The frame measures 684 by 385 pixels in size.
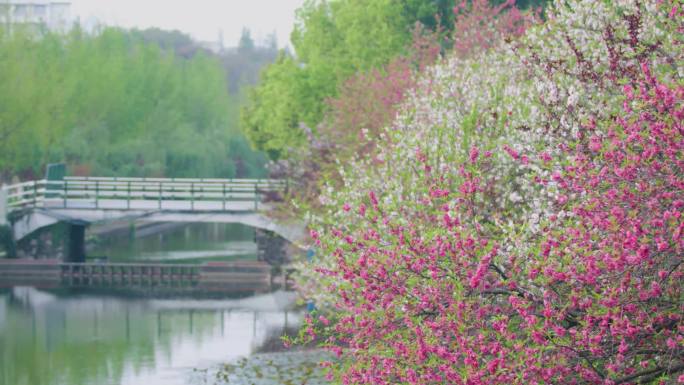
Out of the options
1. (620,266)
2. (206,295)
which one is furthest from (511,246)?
(206,295)

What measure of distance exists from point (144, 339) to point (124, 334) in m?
1.40

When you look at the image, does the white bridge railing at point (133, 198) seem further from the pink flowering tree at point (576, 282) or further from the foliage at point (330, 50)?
the pink flowering tree at point (576, 282)

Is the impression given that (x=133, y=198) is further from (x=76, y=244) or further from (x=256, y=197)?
(x=256, y=197)

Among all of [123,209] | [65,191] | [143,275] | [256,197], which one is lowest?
[143,275]

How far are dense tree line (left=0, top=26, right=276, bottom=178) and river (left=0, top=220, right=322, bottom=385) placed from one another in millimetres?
16313

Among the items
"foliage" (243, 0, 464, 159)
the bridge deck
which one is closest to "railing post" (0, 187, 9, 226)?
the bridge deck

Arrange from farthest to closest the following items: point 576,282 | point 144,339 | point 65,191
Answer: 1. point 65,191
2. point 144,339
3. point 576,282

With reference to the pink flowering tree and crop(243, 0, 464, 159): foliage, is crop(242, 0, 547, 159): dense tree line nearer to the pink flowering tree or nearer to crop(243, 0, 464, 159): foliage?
crop(243, 0, 464, 159): foliage

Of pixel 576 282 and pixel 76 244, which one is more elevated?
pixel 576 282

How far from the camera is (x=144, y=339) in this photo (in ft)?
115

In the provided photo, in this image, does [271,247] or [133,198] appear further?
[133,198]

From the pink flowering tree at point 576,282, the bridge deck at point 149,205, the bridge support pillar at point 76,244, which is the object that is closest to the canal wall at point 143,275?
the bridge deck at point 149,205

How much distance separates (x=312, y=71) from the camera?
4944 cm

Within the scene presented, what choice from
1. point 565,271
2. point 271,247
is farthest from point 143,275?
point 565,271
